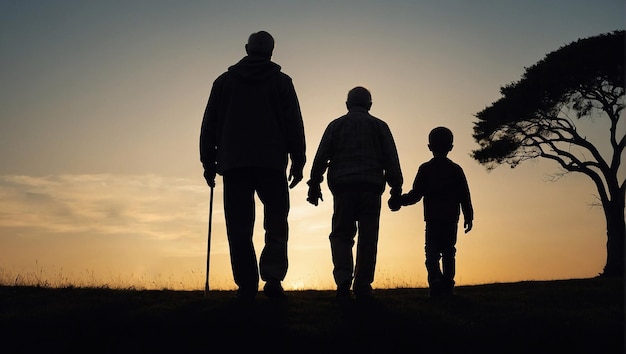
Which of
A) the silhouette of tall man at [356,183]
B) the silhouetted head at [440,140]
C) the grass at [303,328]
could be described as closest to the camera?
the grass at [303,328]

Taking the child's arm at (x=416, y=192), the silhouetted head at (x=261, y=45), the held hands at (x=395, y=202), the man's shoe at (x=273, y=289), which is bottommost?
the man's shoe at (x=273, y=289)

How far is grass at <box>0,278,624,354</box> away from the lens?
5.41m

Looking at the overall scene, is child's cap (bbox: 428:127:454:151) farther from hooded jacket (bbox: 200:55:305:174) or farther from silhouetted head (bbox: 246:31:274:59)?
silhouetted head (bbox: 246:31:274:59)

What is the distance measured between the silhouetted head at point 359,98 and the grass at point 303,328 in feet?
8.37

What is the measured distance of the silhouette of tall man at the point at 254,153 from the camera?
23.8ft

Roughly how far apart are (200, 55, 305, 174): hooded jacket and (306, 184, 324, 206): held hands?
31.2 inches

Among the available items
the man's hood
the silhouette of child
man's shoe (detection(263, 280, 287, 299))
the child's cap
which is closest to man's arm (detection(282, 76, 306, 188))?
the man's hood

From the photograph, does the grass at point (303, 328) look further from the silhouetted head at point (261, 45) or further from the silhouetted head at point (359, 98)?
the silhouetted head at point (261, 45)

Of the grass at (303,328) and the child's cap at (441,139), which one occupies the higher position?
the child's cap at (441,139)

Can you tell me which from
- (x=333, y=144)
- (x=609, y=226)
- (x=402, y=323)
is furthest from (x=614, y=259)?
(x=402, y=323)

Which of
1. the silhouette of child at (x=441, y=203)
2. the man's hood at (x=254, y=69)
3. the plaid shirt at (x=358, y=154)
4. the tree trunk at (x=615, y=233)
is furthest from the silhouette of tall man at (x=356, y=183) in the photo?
the tree trunk at (x=615, y=233)

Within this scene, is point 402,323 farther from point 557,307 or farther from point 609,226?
point 609,226

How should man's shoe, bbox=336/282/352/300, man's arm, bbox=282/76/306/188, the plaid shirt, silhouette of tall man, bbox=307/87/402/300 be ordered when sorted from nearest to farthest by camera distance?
1. man's arm, bbox=282/76/306/188
2. man's shoe, bbox=336/282/352/300
3. silhouette of tall man, bbox=307/87/402/300
4. the plaid shirt

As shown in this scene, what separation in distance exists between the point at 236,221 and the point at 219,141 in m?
0.91
